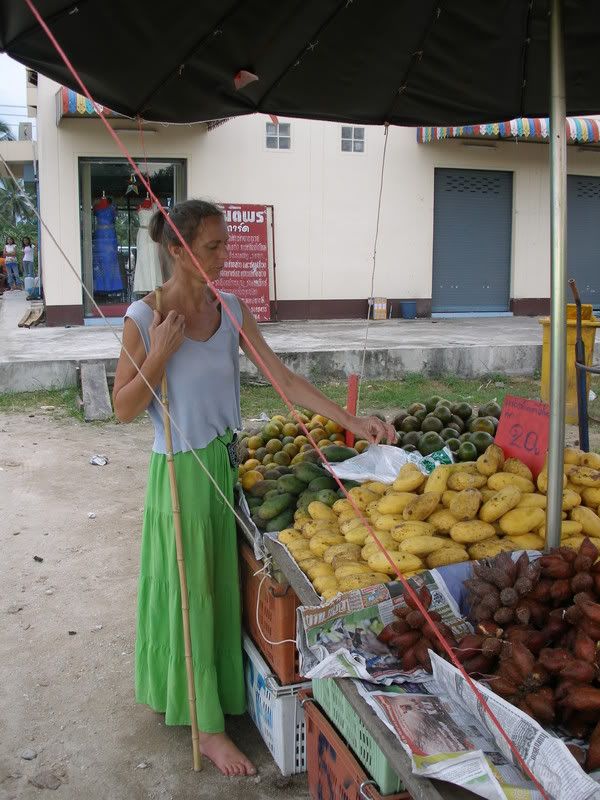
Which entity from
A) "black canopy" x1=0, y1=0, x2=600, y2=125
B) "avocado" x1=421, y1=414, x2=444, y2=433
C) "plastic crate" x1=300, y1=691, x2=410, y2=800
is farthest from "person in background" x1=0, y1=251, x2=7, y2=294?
"plastic crate" x1=300, y1=691, x2=410, y2=800

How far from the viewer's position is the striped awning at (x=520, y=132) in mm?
13273

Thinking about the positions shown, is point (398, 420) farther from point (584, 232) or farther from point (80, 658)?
point (584, 232)

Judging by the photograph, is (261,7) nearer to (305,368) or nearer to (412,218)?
(305,368)

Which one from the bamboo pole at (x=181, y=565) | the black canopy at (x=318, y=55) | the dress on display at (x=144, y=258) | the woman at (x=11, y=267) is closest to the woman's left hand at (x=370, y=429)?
the bamboo pole at (x=181, y=565)

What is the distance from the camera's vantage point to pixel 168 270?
114 inches

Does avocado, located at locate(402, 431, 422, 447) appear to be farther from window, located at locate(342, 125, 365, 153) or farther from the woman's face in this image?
window, located at locate(342, 125, 365, 153)

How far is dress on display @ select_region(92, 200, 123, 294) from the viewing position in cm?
1324

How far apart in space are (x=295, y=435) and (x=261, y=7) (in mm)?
1997

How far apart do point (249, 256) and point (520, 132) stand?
5.15 m

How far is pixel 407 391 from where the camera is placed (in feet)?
31.6

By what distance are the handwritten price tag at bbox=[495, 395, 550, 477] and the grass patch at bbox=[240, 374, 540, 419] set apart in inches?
207

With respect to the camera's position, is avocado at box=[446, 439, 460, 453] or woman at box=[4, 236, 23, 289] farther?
woman at box=[4, 236, 23, 289]

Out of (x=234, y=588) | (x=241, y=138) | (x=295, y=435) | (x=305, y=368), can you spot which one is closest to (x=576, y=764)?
(x=234, y=588)

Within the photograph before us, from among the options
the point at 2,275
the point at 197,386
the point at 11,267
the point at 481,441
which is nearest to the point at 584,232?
the point at 481,441
